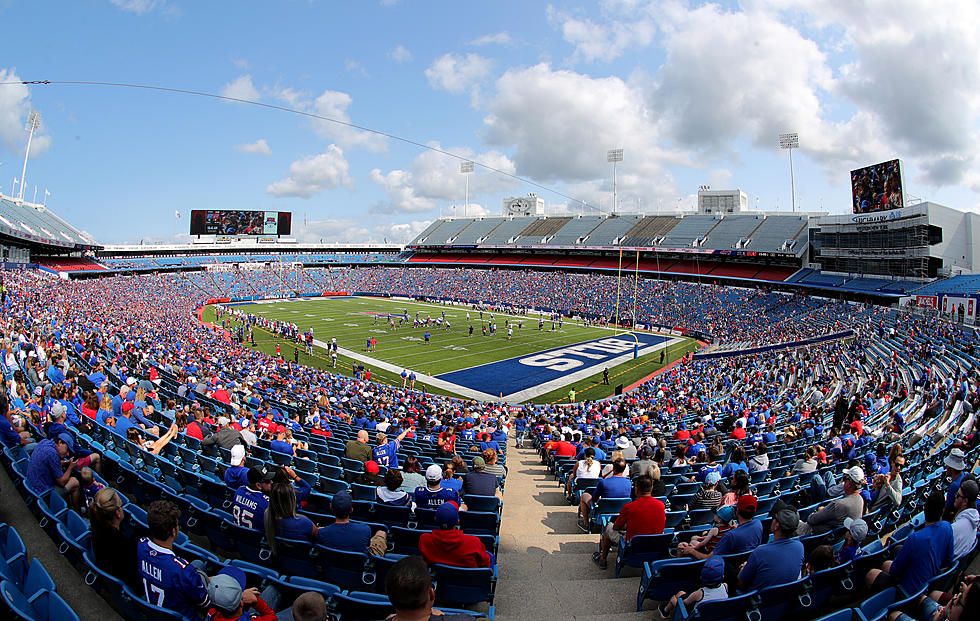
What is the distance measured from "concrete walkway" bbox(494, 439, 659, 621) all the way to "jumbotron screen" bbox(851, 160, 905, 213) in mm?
46511

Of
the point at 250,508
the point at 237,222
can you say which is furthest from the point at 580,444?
the point at 237,222

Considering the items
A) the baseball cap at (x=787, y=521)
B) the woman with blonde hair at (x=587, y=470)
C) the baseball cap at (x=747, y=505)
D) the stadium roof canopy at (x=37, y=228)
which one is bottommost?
the woman with blonde hair at (x=587, y=470)

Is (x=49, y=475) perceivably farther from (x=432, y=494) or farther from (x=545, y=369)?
(x=545, y=369)

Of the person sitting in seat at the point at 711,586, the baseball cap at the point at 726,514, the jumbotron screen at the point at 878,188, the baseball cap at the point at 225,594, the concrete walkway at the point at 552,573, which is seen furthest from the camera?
the jumbotron screen at the point at 878,188

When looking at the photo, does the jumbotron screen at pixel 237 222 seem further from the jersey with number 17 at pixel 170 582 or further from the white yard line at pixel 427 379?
the jersey with number 17 at pixel 170 582

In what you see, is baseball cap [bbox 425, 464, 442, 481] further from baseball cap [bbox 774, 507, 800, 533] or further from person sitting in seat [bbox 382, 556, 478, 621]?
baseball cap [bbox 774, 507, 800, 533]

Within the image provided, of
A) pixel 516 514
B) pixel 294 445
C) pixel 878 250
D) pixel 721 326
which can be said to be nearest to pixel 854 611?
pixel 516 514

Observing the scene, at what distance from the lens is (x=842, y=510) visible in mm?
5227

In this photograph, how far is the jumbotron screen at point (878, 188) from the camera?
41156 mm

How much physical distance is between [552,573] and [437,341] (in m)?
34.3

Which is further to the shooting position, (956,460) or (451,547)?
(956,460)

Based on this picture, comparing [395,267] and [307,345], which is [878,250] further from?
[395,267]

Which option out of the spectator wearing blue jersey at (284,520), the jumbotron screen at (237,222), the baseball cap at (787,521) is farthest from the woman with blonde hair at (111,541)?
the jumbotron screen at (237,222)

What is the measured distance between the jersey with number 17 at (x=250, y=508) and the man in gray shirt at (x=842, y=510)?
5580 millimetres
